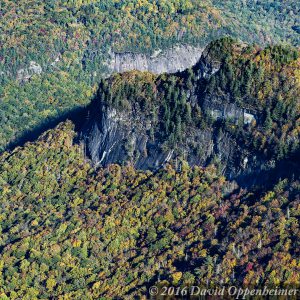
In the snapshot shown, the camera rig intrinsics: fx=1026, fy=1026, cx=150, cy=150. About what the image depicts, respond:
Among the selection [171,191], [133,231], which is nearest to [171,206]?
[171,191]

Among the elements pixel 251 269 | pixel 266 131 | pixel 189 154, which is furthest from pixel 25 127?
pixel 251 269

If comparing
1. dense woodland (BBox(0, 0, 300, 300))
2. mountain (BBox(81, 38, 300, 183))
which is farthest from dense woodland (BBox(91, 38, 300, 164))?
dense woodland (BBox(0, 0, 300, 300))

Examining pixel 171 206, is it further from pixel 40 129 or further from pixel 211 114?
pixel 40 129

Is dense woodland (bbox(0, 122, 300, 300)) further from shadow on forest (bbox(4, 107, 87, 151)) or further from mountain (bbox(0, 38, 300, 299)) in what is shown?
shadow on forest (bbox(4, 107, 87, 151))

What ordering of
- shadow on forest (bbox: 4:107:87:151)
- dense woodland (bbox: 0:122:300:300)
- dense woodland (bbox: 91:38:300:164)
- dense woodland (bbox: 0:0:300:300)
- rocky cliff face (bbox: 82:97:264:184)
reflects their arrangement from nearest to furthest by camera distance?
1. dense woodland (bbox: 0:122:300:300)
2. dense woodland (bbox: 0:0:300:300)
3. dense woodland (bbox: 91:38:300:164)
4. rocky cliff face (bbox: 82:97:264:184)
5. shadow on forest (bbox: 4:107:87:151)

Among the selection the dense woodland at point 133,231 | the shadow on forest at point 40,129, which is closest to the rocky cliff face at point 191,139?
the dense woodland at point 133,231

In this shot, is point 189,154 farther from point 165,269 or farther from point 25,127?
point 25,127

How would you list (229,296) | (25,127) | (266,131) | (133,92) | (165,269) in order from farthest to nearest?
(25,127), (133,92), (266,131), (165,269), (229,296)

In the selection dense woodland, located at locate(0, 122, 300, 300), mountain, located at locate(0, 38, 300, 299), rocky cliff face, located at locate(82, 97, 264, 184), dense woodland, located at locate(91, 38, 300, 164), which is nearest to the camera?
dense woodland, located at locate(0, 122, 300, 300)

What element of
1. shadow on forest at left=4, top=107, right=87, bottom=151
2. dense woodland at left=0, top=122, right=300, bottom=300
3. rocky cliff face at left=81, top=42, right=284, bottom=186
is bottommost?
shadow on forest at left=4, top=107, right=87, bottom=151
